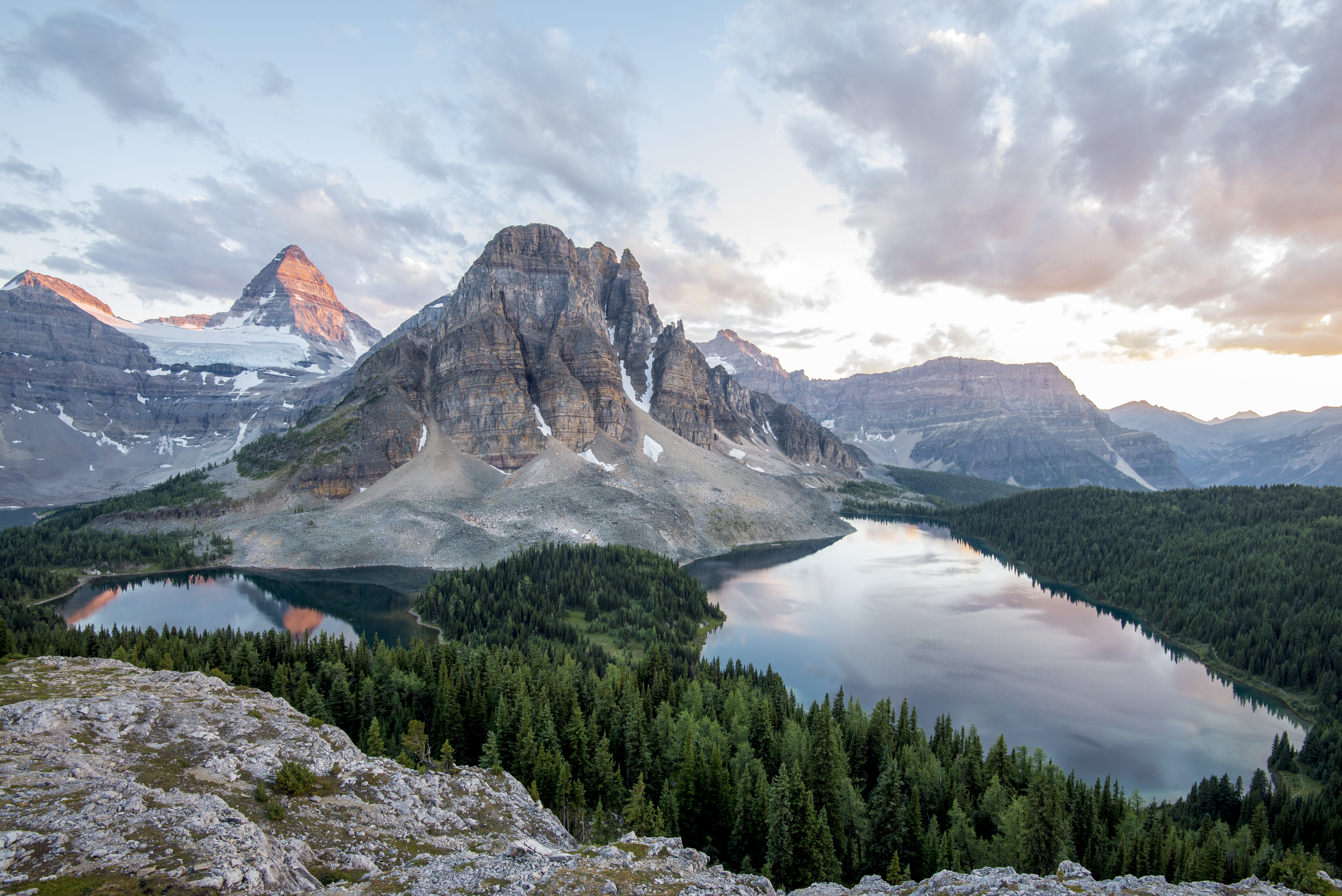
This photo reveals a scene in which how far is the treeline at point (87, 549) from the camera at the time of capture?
3706 inches

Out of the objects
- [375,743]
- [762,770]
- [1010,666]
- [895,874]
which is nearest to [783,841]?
[895,874]

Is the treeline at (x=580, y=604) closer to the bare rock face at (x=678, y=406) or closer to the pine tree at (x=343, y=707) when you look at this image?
the pine tree at (x=343, y=707)

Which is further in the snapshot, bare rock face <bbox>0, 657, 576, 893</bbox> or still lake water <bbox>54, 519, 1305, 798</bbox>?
still lake water <bbox>54, 519, 1305, 798</bbox>

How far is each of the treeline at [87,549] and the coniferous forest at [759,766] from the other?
1815 inches

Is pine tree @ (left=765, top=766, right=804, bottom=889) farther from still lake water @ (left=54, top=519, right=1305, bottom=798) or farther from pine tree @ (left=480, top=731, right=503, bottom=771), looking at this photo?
still lake water @ (left=54, top=519, right=1305, bottom=798)

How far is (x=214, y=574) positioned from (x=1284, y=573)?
16752cm

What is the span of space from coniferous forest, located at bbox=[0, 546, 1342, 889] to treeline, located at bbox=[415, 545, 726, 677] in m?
10.0

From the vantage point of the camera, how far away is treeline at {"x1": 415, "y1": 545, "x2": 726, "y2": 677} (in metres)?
72.0

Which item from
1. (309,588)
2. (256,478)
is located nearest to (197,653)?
(309,588)

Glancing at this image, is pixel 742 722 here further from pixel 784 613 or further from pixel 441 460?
pixel 441 460

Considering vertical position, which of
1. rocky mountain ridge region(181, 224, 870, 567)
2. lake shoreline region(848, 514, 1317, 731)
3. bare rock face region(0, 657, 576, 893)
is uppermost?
rocky mountain ridge region(181, 224, 870, 567)

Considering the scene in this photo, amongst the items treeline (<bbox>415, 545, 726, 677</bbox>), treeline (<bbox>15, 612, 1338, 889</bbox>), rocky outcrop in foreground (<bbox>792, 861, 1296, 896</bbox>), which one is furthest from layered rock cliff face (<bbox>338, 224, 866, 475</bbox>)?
rocky outcrop in foreground (<bbox>792, 861, 1296, 896</bbox>)

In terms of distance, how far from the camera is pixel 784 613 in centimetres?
8812

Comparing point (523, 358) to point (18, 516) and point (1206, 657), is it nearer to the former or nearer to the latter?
point (1206, 657)
